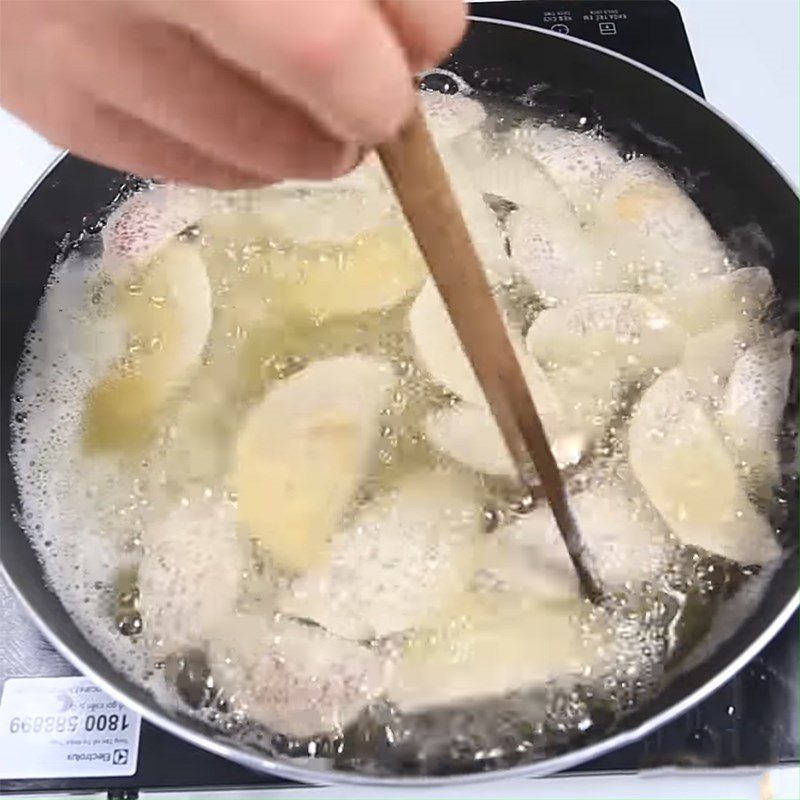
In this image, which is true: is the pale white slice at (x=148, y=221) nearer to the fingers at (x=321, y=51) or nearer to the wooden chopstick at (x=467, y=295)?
the wooden chopstick at (x=467, y=295)

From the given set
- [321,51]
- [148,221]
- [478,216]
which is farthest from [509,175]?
[321,51]

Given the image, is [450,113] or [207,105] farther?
[450,113]

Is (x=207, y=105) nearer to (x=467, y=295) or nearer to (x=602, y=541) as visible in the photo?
(x=467, y=295)

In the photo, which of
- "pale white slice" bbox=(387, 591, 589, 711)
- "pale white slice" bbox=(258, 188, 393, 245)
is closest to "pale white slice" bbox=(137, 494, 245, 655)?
"pale white slice" bbox=(387, 591, 589, 711)

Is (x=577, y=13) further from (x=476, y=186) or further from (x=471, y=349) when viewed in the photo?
(x=471, y=349)

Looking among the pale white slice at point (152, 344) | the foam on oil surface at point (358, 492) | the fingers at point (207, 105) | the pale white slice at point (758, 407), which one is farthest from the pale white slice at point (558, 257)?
the fingers at point (207, 105)
